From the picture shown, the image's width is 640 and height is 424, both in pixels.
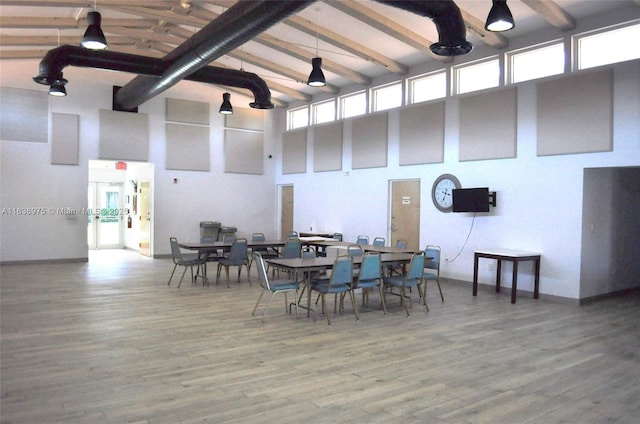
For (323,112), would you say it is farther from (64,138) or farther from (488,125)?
(64,138)

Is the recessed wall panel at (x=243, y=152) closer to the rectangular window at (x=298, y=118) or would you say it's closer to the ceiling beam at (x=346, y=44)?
the rectangular window at (x=298, y=118)

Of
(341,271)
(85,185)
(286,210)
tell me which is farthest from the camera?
(286,210)

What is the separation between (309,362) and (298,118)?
35.6 feet

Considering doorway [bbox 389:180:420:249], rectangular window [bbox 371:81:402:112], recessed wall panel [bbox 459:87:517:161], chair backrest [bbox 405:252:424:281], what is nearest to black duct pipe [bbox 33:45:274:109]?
rectangular window [bbox 371:81:402:112]

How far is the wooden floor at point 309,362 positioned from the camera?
351 centimetres

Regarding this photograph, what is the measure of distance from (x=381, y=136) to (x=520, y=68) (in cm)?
349

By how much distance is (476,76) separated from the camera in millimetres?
9555

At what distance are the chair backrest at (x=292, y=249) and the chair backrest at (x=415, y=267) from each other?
2801mm

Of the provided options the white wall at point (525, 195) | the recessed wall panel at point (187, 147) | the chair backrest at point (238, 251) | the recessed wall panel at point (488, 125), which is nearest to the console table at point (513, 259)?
the white wall at point (525, 195)

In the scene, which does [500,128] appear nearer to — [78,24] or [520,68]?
[520,68]

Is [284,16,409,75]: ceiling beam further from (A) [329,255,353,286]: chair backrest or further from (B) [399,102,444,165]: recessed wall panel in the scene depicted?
(A) [329,255,353,286]: chair backrest

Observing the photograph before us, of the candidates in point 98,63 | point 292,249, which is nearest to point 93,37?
point 98,63

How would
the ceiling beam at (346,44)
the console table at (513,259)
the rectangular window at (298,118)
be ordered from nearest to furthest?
the console table at (513,259)
the ceiling beam at (346,44)
the rectangular window at (298,118)

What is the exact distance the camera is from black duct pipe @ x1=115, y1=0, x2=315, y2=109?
217 inches
